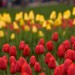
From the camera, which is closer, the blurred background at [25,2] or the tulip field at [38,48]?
the tulip field at [38,48]

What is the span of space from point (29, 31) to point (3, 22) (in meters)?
0.63

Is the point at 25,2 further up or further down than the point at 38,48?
further up

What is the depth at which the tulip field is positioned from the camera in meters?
3.52

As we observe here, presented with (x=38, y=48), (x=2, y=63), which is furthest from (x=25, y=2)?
(x=2, y=63)

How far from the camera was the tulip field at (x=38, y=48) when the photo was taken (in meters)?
3.52

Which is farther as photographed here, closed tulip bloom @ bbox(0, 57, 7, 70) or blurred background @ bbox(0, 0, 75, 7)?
blurred background @ bbox(0, 0, 75, 7)

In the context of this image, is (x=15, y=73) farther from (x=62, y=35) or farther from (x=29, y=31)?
(x=29, y=31)

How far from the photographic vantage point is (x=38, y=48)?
421 cm

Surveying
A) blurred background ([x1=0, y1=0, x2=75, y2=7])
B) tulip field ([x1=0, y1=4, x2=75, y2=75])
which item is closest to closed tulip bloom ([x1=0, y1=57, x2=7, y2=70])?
tulip field ([x1=0, y1=4, x2=75, y2=75])

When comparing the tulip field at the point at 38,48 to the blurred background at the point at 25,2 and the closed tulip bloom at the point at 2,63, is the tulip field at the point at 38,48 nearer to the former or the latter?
the closed tulip bloom at the point at 2,63

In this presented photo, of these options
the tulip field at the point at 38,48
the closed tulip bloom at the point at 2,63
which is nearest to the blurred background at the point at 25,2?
the tulip field at the point at 38,48

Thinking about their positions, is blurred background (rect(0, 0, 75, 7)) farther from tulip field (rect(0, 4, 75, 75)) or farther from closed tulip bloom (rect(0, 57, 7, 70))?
closed tulip bloom (rect(0, 57, 7, 70))

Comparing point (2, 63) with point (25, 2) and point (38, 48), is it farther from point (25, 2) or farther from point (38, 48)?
point (25, 2)

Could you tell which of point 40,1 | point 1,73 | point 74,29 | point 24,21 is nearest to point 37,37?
point 74,29
